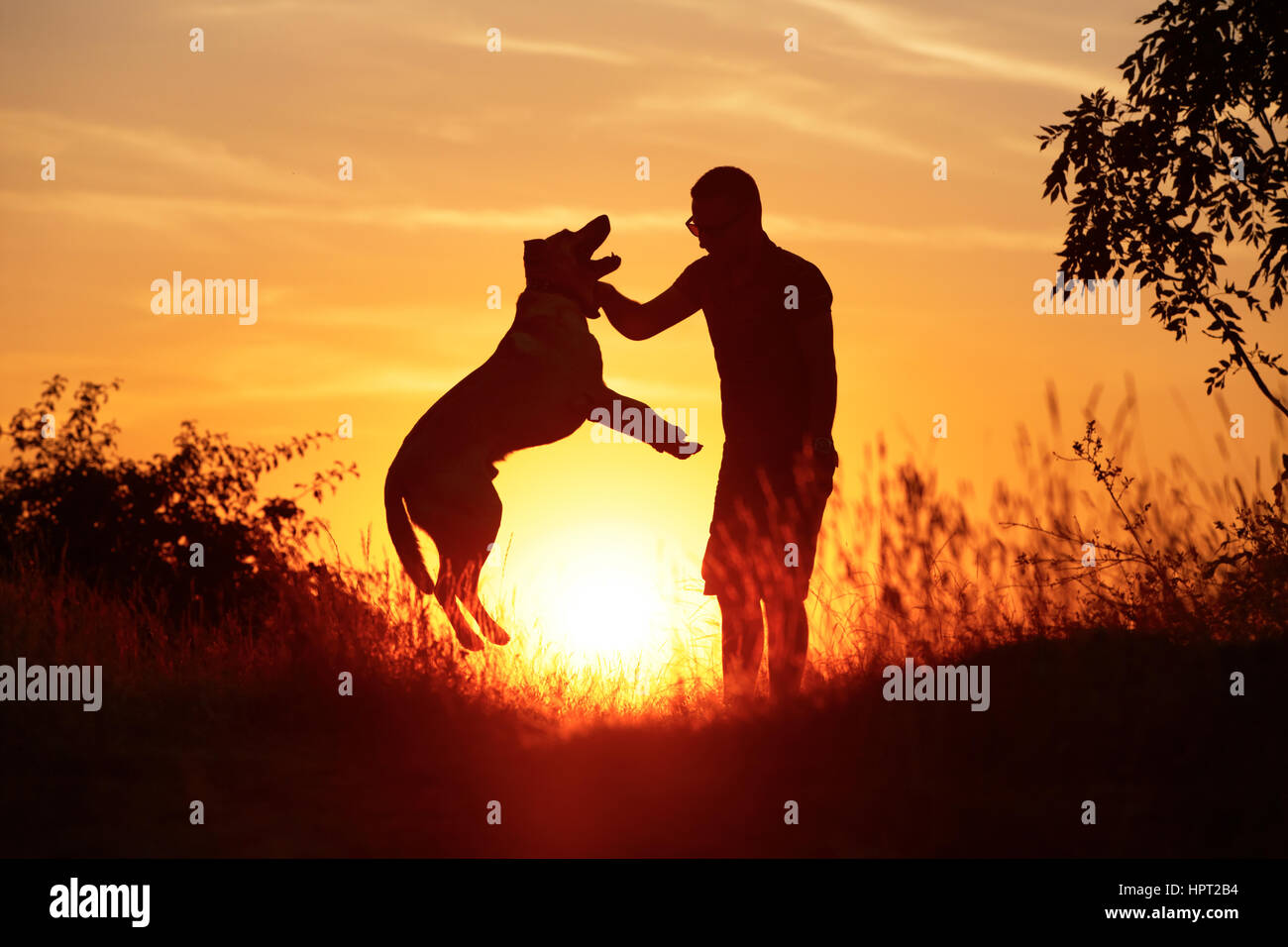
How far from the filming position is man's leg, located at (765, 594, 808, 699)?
19.8ft

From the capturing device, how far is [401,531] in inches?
287

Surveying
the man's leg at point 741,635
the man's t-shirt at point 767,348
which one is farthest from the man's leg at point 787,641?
the man's t-shirt at point 767,348

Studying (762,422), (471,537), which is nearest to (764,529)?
(762,422)

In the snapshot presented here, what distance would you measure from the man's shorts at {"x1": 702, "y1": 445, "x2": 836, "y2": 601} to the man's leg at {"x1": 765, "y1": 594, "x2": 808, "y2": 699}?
4 centimetres

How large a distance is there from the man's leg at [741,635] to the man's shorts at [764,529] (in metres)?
0.05

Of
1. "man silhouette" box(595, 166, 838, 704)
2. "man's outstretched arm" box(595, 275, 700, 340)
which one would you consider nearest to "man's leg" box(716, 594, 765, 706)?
"man silhouette" box(595, 166, 838, 704)

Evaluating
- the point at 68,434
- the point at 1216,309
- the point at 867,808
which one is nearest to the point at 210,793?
the point at 867,808

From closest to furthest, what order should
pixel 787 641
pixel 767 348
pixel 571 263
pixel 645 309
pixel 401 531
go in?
1. pixel 787 641
2. pixel 767 348
3. pixel 645 309
4. pixel 401 531
5. pixel 571 263

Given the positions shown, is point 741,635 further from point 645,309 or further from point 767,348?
point 645,309

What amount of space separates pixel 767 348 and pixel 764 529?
86 centimetres

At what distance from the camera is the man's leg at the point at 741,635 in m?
6.34

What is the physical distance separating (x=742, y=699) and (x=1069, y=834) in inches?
58.8

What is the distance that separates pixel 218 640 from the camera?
707 cm
